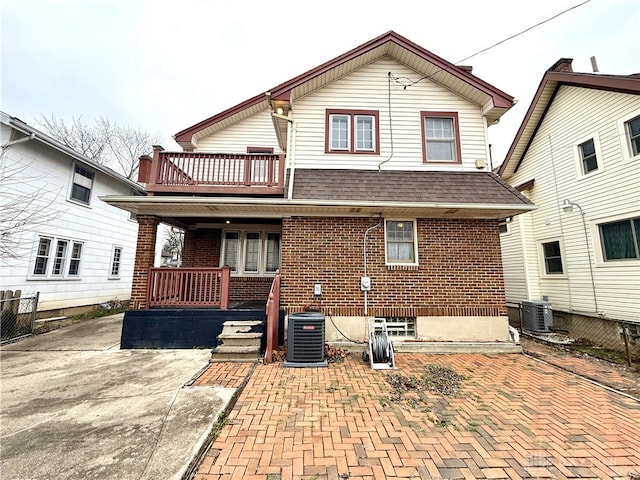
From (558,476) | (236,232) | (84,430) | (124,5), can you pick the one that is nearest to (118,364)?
(84,430)

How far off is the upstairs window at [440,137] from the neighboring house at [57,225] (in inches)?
450

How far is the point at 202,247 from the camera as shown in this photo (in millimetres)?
8805

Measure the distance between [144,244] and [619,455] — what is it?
8.41m

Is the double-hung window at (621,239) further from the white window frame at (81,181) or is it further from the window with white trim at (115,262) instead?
the window with white trim at (115,262)

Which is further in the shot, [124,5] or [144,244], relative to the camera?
[124,5]

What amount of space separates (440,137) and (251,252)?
6.70 meters

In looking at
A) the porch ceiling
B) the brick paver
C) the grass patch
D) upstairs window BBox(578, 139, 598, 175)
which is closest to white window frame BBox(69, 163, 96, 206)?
the grass patch

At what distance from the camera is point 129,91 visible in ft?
122

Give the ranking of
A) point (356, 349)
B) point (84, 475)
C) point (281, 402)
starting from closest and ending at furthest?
point (84, 475) → point (281, 402) → point (356, 349)

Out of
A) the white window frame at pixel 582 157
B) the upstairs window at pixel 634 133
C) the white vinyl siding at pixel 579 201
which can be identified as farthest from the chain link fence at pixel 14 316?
the upstairs window at pixel 634 133

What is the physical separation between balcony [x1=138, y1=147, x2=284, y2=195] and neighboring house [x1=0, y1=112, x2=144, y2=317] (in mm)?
4513

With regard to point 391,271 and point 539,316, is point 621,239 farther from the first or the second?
point 391,271

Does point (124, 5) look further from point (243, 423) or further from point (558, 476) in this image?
point (558, 476)

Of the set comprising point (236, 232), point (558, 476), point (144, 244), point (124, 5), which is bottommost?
point (558, 476)
